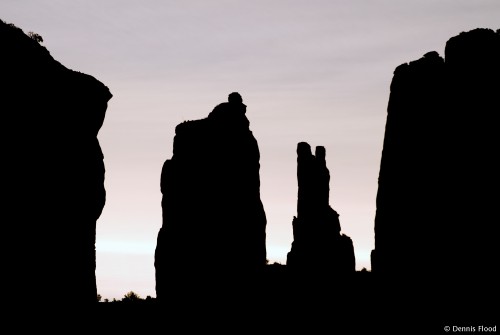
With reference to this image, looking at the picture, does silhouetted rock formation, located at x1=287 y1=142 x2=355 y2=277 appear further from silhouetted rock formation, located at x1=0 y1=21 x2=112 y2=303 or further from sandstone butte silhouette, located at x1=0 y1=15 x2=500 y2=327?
silhouetted rock formation, located at x1=0 y1=21 x2=112 y2=303

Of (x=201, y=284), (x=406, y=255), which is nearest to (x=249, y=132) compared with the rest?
(x=201, y=284)

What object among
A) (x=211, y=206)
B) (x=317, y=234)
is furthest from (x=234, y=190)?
(x=317, y=234)

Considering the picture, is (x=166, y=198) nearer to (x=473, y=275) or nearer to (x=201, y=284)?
(x=201, y=284)

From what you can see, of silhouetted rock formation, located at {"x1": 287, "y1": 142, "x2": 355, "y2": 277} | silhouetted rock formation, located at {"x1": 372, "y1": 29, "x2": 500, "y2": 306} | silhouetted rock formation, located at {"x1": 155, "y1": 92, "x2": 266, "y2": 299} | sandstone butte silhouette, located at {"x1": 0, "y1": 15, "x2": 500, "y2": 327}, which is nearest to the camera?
sandstone butte silhouette, located at {"x1": 0, "y1": 15, "x2": 500, "y2": 327}

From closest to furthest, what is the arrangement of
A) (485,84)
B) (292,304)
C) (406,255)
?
(485,84), (406,255), (292,304)

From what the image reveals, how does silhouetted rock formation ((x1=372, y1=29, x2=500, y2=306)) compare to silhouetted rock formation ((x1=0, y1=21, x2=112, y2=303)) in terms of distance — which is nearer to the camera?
silhouetted rock formation ((x1=0, y1=21, x2=112, y2=303))

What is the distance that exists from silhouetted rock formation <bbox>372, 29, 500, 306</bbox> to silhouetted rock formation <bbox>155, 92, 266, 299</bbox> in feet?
48.0

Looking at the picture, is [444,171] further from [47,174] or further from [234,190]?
[234,190]

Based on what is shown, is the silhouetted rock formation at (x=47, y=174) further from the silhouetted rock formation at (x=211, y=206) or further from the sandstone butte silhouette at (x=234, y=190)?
the silhouetted rock formation at (x=211, y=206)


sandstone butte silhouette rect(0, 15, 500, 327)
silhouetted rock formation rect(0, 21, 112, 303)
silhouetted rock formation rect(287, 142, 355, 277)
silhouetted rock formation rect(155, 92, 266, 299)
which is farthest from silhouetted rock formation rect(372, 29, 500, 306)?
silhouetted rock formation rect(287, 142, 355, 277)

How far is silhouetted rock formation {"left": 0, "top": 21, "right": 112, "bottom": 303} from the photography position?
20.5m

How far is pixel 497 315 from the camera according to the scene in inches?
1101

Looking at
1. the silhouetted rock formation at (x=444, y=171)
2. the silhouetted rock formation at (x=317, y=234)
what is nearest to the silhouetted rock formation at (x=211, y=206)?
the silhouetted rock formation at (x=444, y=171)

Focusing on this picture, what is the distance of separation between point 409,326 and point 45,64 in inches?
851
